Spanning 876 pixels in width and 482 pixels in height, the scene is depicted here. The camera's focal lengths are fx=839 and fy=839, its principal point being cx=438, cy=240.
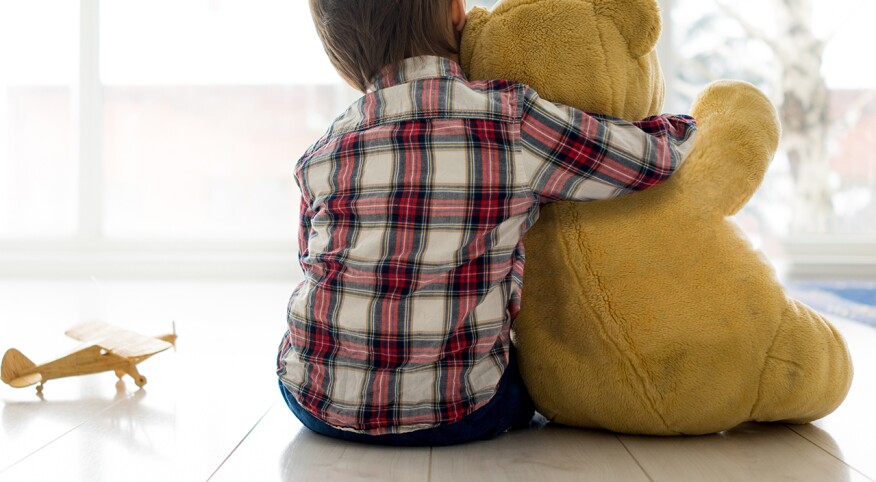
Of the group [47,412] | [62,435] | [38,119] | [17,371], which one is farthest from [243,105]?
[62,435]

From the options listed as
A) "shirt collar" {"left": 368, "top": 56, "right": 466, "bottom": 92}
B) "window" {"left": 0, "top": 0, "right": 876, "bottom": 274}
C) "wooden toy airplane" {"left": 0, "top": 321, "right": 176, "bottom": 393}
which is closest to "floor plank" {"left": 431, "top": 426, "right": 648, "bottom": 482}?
"shirt collar" {"left": 368, "top": 56, "right": 466, "bottom": 92}

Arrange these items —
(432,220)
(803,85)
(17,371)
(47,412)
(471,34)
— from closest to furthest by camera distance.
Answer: (432,220) → (471,34) → (47,412) → (17,371) → (803,85)

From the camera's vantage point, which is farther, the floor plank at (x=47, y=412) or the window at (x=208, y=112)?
the window at (x=208, y=112)

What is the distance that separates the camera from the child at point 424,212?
88cm

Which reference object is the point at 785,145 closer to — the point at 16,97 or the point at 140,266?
the point at 140,266

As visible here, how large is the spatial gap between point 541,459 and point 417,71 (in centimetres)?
44

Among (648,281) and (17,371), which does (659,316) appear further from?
(17,371)

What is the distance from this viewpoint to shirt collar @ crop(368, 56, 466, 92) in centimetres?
92

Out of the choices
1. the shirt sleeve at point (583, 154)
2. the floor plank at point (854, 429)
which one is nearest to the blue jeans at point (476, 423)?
the shirt sleeve at point (583, 154)

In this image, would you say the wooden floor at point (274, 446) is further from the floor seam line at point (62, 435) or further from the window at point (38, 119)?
the window at point (38, 119)

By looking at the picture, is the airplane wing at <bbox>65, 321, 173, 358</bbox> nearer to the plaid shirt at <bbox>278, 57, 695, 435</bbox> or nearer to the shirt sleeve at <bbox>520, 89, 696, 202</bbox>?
the plaid shirt at <bbox>278, 57, 695, 435</bbox>

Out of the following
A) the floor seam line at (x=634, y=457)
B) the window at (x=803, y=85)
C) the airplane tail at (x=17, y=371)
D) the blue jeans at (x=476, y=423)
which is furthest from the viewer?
the window at (x=803, y=85)

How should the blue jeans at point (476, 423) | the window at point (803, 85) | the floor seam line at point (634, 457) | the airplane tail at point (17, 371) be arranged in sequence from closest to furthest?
the floor seam line at point (634, 457), the blue jeans at point (476, 423), the airplane tail at point (17, 371), the window at point (803, 85)

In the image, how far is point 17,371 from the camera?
1.22 meters
